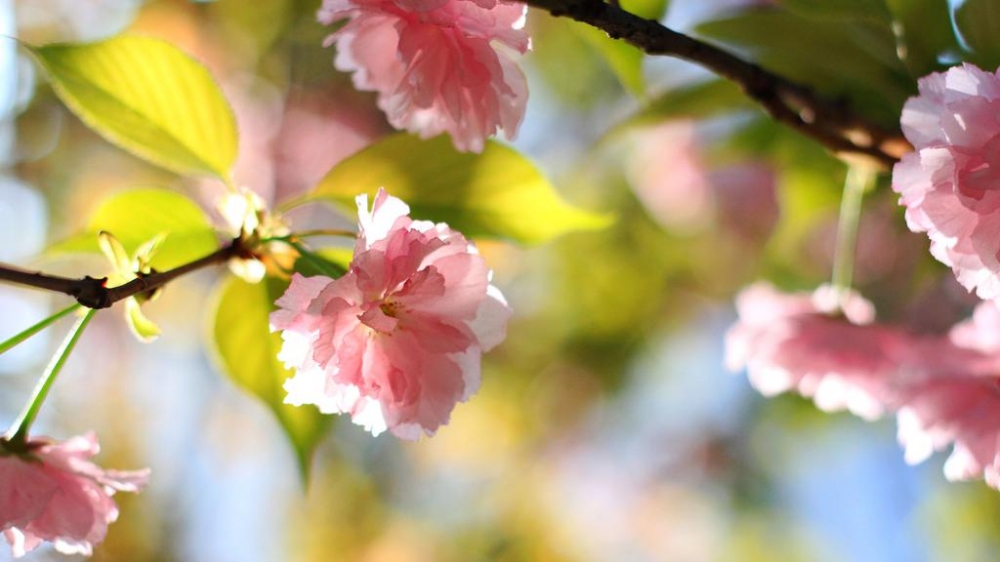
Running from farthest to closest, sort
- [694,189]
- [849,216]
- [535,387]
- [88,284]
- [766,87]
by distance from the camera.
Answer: [535,387]
[694,189]
[849,216]
[766,87]
[88,284]

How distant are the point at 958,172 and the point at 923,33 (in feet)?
0.66

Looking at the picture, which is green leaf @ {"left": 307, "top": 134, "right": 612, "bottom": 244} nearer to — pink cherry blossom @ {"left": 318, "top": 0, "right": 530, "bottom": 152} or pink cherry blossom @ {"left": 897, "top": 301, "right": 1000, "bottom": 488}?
pink cherry blossom @ {"left": 318, "top": 0, "right": 530, "bottom": 152}

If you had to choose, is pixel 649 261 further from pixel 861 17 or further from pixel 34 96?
pixel 34 96

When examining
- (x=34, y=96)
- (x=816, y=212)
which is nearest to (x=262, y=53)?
(x=34, y=96)

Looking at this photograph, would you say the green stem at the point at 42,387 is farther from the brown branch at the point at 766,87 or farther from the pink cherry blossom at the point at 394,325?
the brown branch at the point at 766,87

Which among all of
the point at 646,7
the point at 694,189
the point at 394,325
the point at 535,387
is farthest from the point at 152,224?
the point at 535,387

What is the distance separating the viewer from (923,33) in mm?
512

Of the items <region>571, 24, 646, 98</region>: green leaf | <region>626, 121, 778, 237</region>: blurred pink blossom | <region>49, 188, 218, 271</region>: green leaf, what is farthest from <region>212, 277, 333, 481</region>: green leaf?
<region>626, 121, 778, 237</region>: blurred pink blossom

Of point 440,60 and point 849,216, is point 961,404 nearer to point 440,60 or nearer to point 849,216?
point 849,216

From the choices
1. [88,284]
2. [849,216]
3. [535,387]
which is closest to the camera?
[88,284]

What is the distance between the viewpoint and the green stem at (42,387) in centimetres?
38

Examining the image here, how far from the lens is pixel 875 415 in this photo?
0.62 meters

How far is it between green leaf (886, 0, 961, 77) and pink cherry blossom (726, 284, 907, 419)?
0.18 metres

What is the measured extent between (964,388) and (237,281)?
0.39m
